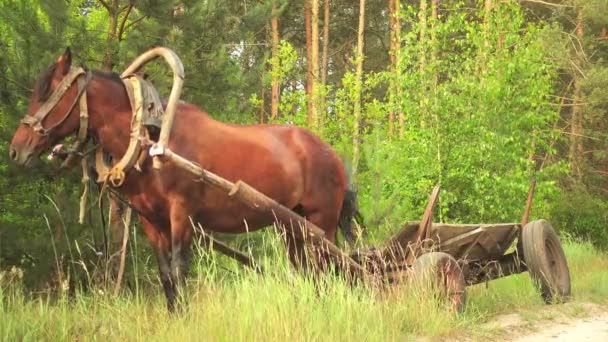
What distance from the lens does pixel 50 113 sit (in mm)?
4359

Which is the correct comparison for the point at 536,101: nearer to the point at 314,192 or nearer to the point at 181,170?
the point at 314,192

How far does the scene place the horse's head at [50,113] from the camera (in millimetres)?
4312

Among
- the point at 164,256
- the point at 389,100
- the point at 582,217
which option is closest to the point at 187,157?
the point at 164,256

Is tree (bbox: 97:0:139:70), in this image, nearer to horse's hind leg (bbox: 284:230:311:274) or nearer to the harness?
the harness

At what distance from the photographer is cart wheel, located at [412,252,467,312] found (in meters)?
5.24

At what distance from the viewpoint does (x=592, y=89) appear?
19.7 meters

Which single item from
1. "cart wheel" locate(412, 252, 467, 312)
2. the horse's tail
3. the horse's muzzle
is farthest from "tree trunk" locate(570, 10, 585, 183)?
the horse's muzzle

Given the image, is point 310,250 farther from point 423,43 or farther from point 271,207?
point 423,43

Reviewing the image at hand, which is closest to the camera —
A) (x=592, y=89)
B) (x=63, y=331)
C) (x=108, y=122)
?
(x=63, y=331)

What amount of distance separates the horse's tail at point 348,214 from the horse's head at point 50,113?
8.50ft

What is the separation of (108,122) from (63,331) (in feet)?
4.62

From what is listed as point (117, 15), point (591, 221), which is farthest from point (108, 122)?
point (591, 221)

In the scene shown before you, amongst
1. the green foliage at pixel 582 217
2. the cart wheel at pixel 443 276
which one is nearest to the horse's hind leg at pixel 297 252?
the cart wheel at pixel 443 276

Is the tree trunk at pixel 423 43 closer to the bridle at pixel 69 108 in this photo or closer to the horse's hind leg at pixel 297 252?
the horse's hind leg at pixel 297 252
